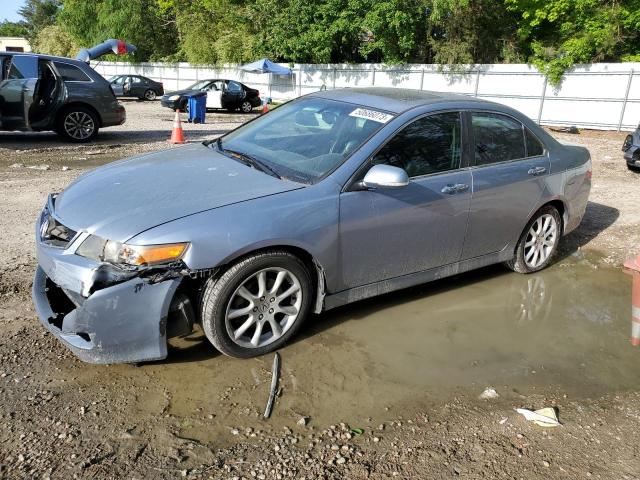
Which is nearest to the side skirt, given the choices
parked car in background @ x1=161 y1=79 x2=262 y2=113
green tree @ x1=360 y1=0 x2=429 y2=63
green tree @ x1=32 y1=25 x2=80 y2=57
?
parked car in background @ x1=161 y1=79 x2=262 y2=113

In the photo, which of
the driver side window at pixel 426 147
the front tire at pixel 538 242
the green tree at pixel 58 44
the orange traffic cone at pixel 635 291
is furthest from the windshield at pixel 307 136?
the green tree at pixel 58 44

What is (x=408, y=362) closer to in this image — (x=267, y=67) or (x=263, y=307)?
(x=263, y=307)

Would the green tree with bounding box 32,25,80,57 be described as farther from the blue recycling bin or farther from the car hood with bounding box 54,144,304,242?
the car hood with bounding box 54,144,304,242

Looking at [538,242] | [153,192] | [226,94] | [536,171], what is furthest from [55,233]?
[226,94]

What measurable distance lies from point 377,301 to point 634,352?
75.2 inches

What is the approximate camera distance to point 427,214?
4.02 metres

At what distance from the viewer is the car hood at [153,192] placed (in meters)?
3.13

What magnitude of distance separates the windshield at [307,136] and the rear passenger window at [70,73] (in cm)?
786

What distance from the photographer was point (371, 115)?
4.04 meters

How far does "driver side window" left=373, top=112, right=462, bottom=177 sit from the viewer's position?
12.8ft

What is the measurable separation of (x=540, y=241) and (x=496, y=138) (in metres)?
1.21

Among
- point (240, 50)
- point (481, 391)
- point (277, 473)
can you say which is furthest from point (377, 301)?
point (240, 50)

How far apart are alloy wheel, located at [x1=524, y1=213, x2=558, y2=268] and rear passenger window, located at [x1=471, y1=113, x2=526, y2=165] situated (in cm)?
74

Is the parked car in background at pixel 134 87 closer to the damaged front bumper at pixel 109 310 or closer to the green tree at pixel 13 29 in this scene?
the damaged front bumper at pixel 109 310
